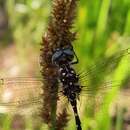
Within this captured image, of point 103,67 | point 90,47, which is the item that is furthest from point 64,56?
point 90,47

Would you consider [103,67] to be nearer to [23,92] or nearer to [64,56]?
[64,56]

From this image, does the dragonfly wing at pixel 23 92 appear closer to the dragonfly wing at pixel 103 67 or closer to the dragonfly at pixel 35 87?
the dragonfly at pixel 35 87

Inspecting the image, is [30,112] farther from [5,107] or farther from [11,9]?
[11,9]

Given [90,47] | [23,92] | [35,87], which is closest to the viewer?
[35,87]

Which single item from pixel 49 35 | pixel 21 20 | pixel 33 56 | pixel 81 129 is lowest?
pixel 81 129

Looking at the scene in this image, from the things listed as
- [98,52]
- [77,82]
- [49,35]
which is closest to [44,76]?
[49,35]

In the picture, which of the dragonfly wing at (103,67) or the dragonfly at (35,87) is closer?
the dragonfly at (35,87)

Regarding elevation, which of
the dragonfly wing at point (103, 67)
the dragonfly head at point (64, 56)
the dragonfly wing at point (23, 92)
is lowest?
the dragonfly wing at point (23, 92)

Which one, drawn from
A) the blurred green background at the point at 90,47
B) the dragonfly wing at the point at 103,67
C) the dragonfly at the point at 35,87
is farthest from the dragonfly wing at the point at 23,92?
the dragonfly wing at the point at 103,67
